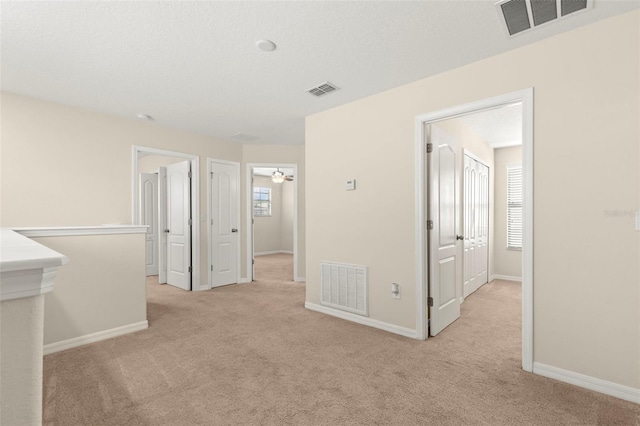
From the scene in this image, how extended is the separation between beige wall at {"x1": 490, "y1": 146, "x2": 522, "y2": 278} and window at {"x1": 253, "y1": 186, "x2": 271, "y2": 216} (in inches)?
256

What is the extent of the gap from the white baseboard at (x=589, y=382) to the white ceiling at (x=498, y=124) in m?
2.53

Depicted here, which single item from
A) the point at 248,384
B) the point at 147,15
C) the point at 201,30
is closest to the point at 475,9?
the point at 201,30

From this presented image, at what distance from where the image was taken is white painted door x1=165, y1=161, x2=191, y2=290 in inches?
206

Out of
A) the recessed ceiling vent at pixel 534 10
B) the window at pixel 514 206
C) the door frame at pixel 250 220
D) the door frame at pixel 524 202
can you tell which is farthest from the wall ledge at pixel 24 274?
the window at pixel 514 206

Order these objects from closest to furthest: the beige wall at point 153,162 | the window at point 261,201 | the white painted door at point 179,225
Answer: the white painted door at point 179,225 → the beige wall at point 153,162 → the window at point 261,201

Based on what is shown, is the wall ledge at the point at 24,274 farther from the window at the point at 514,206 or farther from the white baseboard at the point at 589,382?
the window at the point at 514,206

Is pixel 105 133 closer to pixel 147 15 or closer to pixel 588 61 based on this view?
pixel 147 15

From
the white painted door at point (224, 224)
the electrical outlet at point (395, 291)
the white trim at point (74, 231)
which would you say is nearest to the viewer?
the white trim at point (74, 231)

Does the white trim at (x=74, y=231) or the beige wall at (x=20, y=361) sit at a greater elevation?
the white trim at (x=74, y=231)

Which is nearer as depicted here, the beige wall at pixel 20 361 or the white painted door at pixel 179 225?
the beige wall at pixel 20 361

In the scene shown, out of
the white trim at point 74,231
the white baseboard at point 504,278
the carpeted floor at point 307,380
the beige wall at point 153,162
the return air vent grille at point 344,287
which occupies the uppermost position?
the beige wall at point 153,162

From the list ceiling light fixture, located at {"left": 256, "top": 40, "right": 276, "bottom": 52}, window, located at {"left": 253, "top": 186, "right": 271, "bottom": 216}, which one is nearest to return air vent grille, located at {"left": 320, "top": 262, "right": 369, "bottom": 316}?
ceiling light fixture, located at {"left": 256, "top": 40, "right": 276, "bottom": 52}

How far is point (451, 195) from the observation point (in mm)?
3551

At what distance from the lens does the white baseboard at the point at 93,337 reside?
109 inches
